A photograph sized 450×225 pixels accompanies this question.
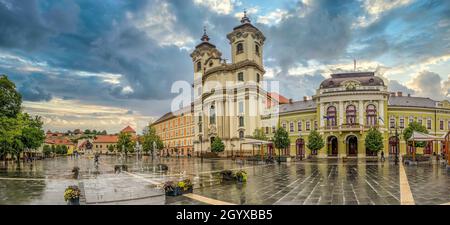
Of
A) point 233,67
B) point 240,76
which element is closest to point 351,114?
point 240,76

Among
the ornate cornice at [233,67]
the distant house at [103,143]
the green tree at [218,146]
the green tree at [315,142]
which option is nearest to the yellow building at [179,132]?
the ornate cornice at [233,67]

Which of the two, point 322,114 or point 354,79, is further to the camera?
point 322,114

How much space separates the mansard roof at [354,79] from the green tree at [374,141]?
29.3 ft

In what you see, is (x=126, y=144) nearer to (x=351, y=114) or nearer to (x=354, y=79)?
(x=351, y=114)

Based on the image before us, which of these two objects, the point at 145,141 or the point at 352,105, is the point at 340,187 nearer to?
the point at 352,105

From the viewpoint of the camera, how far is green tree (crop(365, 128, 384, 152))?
1490 inches

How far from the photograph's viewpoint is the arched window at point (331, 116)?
44656 mm

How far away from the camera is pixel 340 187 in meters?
12.0

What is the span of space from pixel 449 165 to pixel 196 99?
49.9 meters

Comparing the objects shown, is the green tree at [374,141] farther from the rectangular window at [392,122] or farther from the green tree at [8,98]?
the green tree at [8,98]

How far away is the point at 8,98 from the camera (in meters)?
30.7

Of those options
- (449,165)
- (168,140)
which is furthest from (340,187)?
(168,140)

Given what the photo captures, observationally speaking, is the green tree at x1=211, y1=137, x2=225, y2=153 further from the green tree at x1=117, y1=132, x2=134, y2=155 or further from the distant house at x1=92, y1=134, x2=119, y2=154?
the distant house at x1=92, y1=134, x2=119, y2=154

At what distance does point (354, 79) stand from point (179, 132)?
4787 cm
